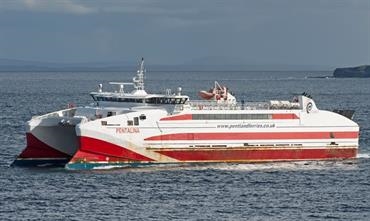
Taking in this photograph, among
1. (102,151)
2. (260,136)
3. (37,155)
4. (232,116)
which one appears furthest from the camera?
(37,155)

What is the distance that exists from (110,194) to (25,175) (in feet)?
28.6

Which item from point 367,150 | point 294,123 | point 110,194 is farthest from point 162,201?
point 367,150

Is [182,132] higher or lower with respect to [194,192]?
higher

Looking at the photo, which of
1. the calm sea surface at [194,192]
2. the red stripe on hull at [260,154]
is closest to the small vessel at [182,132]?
the red stripe on hull at [260,154]

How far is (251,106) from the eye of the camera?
60094mm

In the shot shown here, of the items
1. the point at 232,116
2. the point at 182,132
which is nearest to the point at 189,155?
the point at 182,132

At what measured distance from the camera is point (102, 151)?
5644 cm

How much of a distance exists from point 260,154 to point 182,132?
5.10 m

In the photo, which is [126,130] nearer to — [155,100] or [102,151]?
[102,151]

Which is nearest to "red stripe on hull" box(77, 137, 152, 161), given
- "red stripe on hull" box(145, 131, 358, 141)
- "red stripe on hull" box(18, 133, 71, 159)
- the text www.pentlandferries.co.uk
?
"red stripe on hull" box(145, 131, 358, 141)

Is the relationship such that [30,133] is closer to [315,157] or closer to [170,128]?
[170,128]

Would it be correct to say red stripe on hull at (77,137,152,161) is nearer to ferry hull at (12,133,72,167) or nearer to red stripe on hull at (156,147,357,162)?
red stripe on hull at (156,147,357,162)

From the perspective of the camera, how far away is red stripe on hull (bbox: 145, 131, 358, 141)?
57.3 meters

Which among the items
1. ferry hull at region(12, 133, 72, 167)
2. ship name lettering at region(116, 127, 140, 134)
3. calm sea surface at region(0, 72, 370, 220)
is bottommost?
calm sea surface at region(0, 72, 370, 220)
